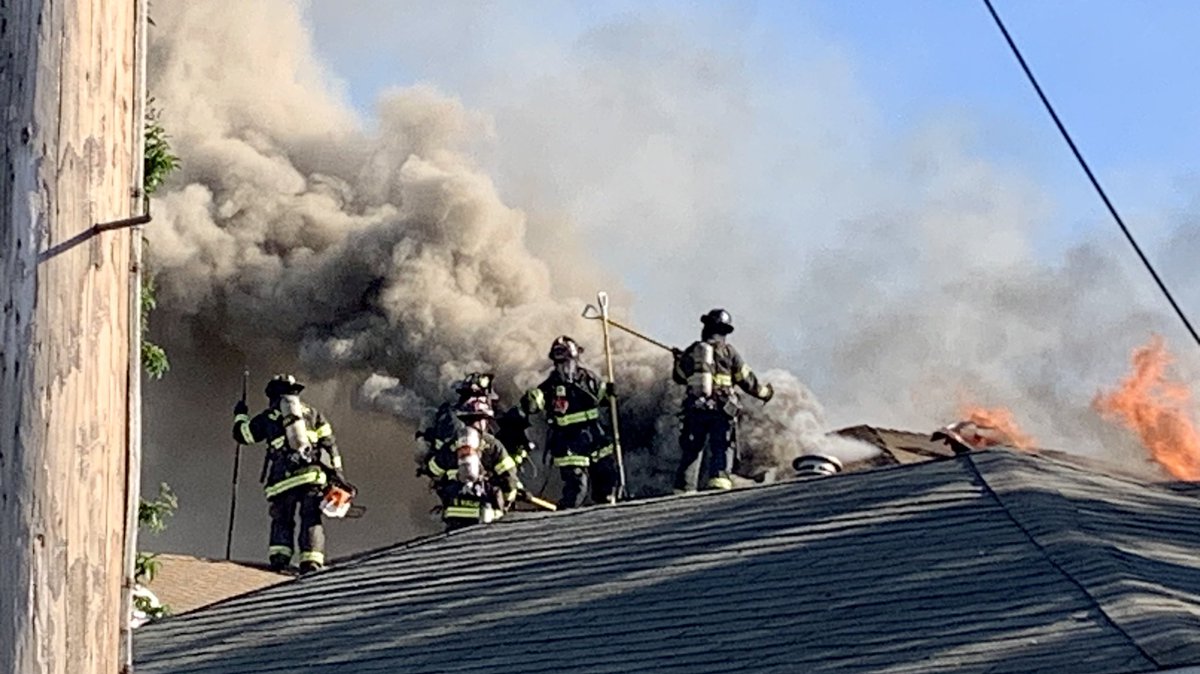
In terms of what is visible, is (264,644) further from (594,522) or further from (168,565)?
(168,565)

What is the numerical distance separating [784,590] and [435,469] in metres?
6.80

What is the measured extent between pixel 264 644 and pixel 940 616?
9.75ft

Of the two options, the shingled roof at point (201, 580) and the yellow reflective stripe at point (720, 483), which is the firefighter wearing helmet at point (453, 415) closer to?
the shingled roof at point (201, 580)

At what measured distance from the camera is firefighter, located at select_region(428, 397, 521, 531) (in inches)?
582

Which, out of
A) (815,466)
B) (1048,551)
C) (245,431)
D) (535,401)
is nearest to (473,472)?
(535,401)

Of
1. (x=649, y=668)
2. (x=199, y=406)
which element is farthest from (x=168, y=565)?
(x=199, y=406)

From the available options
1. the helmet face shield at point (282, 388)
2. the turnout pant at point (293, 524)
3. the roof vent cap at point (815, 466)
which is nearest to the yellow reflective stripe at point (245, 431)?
the helmet face shield at point (282, 388)

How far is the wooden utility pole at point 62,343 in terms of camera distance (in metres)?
4.26

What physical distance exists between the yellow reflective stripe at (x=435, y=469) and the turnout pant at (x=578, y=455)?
81cm

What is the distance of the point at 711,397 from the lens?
15.0 meters

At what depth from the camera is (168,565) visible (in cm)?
1514

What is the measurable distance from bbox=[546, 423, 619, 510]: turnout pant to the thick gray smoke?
10094mm

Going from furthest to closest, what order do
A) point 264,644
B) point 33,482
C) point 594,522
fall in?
point 594,522, point 264,644, point 33,482

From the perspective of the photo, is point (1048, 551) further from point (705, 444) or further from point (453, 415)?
point (453, 415)
